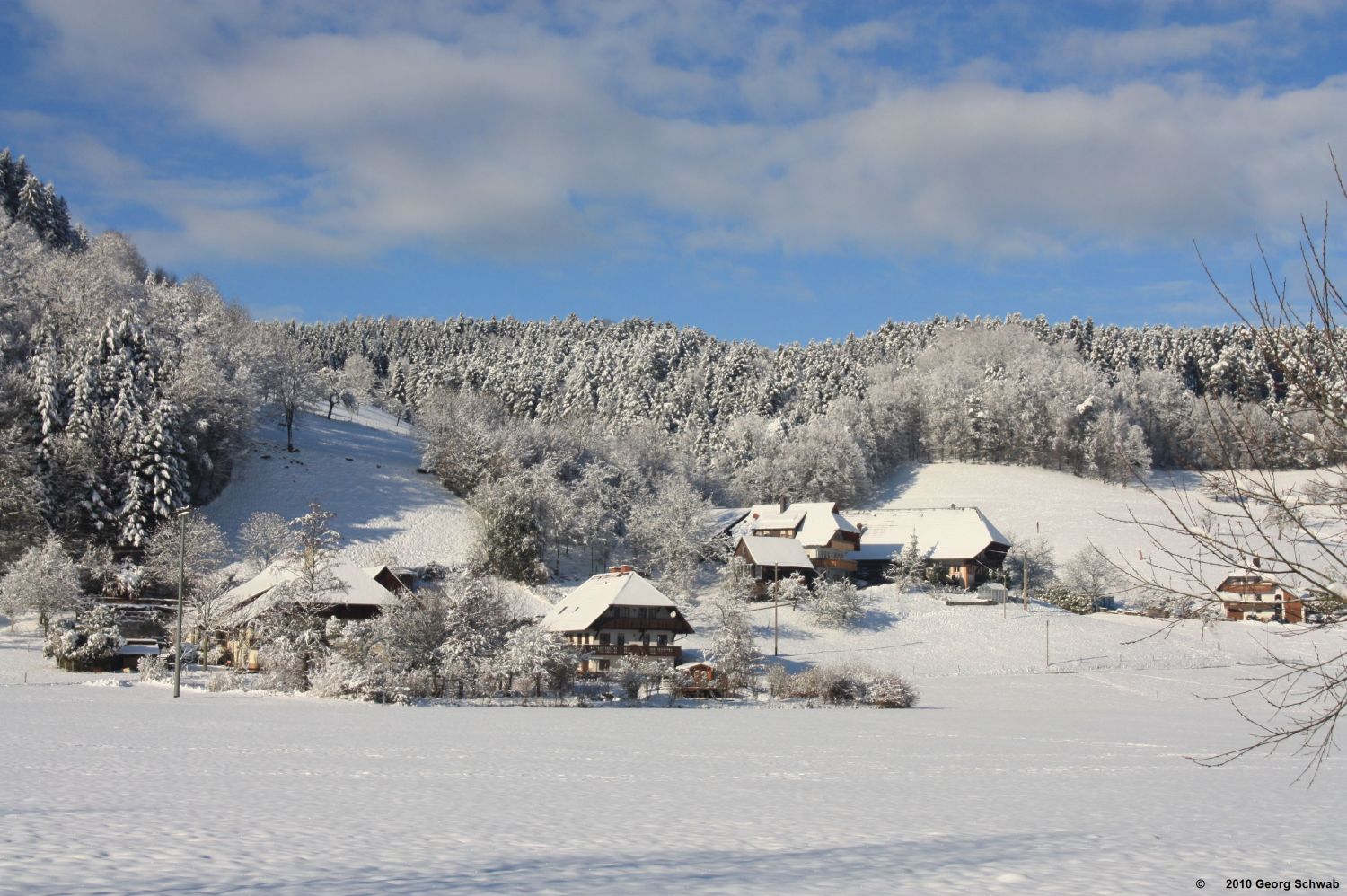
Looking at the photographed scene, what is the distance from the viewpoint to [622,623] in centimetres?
6144

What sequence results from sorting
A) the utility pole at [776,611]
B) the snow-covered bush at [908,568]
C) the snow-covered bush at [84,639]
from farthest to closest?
the snow-covered bush at [908,568]
the utility pole at [776,611]
the snow-covered bush at [84,639]

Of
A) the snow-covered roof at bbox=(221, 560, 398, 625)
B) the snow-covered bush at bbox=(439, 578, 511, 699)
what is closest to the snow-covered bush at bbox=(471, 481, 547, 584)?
the snow-covered roof at bbox=(221, 560, 398, 625)

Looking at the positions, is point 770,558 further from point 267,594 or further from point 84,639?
point 84,639

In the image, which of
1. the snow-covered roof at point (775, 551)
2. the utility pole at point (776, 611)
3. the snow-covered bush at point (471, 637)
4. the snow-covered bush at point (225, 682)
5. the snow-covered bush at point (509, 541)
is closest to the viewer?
the snow-covered bush at point (225, 682)

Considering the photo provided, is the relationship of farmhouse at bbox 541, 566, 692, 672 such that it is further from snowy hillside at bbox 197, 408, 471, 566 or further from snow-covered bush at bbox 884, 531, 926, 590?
snow-covered bush at bbox 884, 531, 926, 590

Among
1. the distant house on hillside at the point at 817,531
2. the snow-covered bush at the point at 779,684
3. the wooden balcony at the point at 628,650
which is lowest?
the snow-covered bush at the point at 779,684

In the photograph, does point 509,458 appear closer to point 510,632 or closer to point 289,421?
point 289,421

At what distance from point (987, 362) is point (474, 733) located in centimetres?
11897

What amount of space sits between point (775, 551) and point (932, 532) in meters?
15.3

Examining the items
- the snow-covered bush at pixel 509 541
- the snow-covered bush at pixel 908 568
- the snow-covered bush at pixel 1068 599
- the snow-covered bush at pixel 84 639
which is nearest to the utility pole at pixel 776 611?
the snow-covered bush at pixel 908 568

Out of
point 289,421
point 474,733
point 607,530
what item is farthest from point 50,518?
point 474,733

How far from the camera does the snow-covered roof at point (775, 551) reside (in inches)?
3066

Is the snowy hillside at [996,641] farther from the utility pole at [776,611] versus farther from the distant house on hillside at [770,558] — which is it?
the distant house on hillside at [770,558]

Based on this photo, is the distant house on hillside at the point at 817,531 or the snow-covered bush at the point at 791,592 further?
the distant house on hillside at the point at 817,531
